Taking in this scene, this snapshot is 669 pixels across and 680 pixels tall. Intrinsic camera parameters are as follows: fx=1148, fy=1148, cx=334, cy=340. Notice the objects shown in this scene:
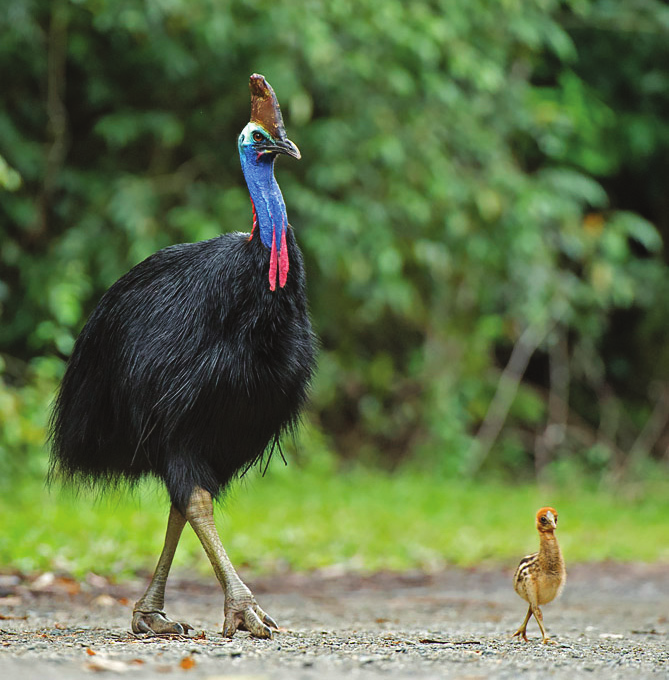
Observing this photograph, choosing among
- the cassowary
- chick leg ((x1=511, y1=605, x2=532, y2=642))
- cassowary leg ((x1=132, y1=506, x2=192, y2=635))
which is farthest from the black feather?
chick leg ((x1=511, y1=605, x2=532, y2=642))

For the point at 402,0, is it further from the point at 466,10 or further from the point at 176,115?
the point at 176,115

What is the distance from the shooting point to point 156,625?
14.0 ft

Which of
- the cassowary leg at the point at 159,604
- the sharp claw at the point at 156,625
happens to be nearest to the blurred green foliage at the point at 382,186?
the cassowary leg at the point at 159,604

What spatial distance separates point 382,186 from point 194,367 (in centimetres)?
691

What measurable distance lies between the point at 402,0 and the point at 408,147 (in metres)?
1.33

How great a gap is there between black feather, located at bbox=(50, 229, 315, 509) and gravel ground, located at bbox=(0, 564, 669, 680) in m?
0.67

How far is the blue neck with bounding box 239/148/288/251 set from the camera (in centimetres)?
418

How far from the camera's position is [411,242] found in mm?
11227

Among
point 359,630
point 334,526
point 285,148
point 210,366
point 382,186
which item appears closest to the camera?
point 210,366

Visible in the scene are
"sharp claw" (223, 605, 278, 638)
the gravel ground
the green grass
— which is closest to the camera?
the gravel ground

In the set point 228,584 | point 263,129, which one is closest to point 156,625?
point 228,584

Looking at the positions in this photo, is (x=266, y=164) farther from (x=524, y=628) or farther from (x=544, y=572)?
(x=524, y=628)

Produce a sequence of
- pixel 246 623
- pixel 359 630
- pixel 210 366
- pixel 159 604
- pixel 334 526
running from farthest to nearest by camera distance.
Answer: pixel 334 526
pixel 359 630
pixel 159 604
pixel 210 366
pixel 246 623

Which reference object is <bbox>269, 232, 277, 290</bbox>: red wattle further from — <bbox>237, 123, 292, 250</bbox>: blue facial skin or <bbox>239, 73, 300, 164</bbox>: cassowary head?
<bbox>239, 73, 300, 164</bbox>: cassowary head
